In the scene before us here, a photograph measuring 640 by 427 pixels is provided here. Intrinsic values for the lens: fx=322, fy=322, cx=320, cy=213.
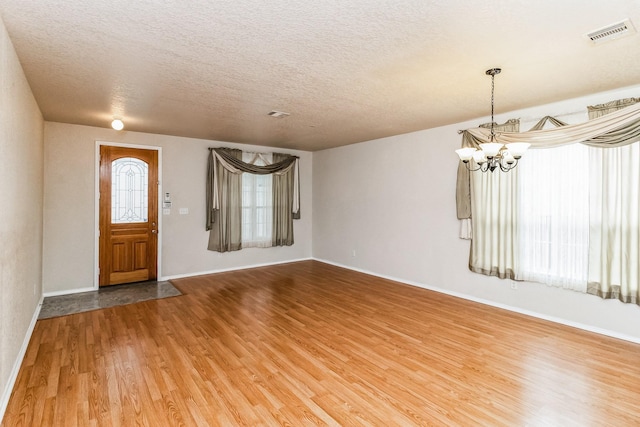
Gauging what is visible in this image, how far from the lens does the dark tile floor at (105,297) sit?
431cm

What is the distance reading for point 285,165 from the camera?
7215 mm

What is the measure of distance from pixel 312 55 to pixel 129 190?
445 cm

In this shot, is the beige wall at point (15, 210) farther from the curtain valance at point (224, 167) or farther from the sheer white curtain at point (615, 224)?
the sheer white curtain at point (615, 224)

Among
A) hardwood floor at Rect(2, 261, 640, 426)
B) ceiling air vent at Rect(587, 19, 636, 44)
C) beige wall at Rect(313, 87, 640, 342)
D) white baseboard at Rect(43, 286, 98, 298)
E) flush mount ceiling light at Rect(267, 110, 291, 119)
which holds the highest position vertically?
flush mount ceiling light at Rect(267, 110, 291, 119)

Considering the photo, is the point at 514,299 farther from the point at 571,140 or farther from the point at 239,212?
the point at 239,212

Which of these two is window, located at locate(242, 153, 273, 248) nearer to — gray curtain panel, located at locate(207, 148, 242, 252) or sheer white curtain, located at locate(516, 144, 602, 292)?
gray curtain panel, located at locate(207, 148, 242, 252)

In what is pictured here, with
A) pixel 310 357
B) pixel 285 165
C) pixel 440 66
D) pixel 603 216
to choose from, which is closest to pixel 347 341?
pixel 310 357

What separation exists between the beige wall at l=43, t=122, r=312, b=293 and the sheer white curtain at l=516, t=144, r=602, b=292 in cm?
496

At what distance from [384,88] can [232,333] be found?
3.13 meters

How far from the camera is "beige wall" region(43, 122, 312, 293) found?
4.93m

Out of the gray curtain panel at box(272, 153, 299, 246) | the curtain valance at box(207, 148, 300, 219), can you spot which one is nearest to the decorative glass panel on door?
the curtain valance at box(207, 148, 300, 219)

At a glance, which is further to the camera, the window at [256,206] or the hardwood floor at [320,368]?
the window at [256,206]

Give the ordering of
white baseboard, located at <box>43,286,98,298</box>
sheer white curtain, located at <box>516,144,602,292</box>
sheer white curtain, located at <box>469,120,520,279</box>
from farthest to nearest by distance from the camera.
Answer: white baseboard, located at <box>43,286,98,298</box>, sheer white curtain, located at <box>469,120,520,279</box>, sheer white curtain, located at <box>516,144,602,292</box>

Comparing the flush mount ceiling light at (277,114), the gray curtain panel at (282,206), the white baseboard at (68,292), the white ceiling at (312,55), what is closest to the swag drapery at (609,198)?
the white ceiling at (312,55)
